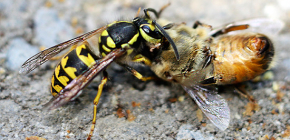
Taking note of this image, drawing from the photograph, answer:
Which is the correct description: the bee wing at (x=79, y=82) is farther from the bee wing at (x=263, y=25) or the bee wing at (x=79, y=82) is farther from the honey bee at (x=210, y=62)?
the bee wing at (x=263, y=25)

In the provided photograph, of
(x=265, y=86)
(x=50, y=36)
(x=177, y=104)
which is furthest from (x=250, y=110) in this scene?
(x=50, y=36)

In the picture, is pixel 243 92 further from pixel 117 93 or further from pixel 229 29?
pixel 117 93

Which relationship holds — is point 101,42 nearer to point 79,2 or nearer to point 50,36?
point 50,36

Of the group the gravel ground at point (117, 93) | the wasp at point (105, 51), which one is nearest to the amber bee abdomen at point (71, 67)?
the wasp at point (105, 51)

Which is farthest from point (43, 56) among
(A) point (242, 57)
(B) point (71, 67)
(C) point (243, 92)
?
(C) point (243, 92)

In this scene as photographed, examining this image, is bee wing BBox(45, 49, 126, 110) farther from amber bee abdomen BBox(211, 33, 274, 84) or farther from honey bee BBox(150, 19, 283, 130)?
amber bee abdomen BBox(211, 33, 274, 84)

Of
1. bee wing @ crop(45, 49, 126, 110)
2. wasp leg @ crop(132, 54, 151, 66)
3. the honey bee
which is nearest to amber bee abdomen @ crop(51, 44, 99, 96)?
bee wing @ crop(45, 49, 126, 110)

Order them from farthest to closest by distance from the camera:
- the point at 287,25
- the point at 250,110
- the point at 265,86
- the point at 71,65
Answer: the point at 287,25 < the point at 265,86 < the point at 250,110 < the point at 71,65
